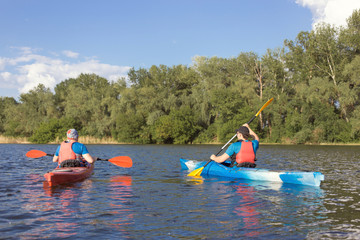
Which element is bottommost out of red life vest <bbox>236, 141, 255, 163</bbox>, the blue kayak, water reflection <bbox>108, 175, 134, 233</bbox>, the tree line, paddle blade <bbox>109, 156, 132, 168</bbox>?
water reflection <bbox>108, 175, 134, 233</bbox>

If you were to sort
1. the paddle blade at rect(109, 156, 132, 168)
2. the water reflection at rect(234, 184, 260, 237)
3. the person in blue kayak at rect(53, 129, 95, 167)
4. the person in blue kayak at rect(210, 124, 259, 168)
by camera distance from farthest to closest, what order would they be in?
the paddle blade at rect(109, 156, 132, 168) < the person in blue kayak at rect(210, 124, 259, 168) < the person in blue kayak at rect(53, 129, 95, 167) < the water reflection at rect(234, 184, 260, 237)

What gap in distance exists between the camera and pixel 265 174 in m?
9.75

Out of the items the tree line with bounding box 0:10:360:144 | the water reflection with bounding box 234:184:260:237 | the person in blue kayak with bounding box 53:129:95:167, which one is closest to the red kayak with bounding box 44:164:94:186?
the person in blue kayak with bounding box 53:129:95:167

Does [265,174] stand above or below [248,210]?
above

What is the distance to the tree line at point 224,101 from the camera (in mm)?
39250

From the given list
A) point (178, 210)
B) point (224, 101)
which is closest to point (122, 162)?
point (178, 210)

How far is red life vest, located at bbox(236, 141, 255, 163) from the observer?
9945mm

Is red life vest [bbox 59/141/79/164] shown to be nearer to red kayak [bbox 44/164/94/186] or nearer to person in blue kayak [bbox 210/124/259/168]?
red kayak [bbox 44/164/94/186]

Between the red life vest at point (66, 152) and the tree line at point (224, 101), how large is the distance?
3289 centimetres

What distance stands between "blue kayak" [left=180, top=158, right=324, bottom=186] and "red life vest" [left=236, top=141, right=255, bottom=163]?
30cm

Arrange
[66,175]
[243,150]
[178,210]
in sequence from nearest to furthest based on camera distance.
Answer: [178,210], [66,175], [243,150]

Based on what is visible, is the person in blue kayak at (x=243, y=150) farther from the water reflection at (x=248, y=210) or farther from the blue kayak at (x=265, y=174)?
the water reflection at (x=248, y=210)

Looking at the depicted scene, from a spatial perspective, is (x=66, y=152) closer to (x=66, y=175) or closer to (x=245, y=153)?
(x=66, y=175)

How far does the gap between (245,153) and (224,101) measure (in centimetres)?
3518
